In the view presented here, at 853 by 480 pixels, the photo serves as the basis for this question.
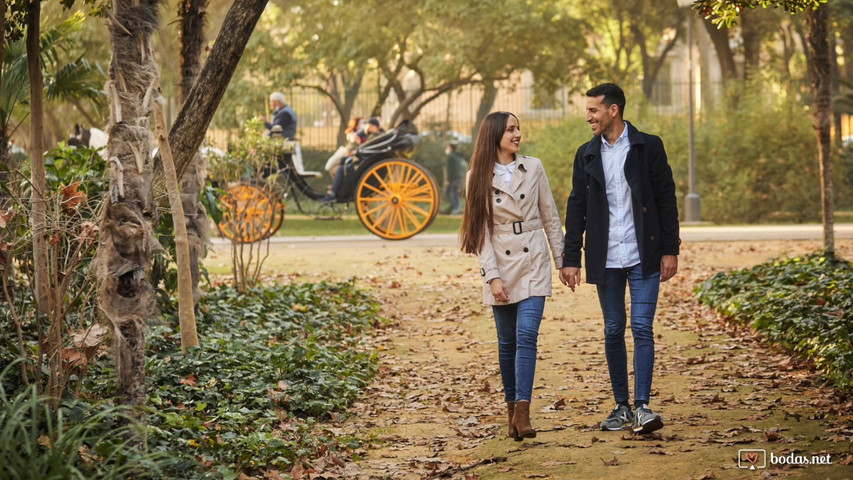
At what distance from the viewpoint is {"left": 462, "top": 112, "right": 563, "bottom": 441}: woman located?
598 centimetres

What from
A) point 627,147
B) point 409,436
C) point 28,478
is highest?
point 627,147

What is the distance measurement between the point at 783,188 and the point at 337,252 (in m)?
9.73

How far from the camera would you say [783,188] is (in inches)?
833

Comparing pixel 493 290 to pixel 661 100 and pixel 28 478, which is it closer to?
pixel 28 478

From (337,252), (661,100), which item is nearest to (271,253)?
(337,252)

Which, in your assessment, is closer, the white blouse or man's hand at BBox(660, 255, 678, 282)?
man's hand at BBox(660, 255, 678, 282)

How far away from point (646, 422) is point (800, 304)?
3.44 m

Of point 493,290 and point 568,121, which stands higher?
point 568,121

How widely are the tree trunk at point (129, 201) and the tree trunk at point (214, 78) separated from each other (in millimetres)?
1535

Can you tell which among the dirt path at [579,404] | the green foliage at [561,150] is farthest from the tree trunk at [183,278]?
the green foliage at [561,150]

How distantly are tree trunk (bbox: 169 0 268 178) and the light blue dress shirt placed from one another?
2.24 m

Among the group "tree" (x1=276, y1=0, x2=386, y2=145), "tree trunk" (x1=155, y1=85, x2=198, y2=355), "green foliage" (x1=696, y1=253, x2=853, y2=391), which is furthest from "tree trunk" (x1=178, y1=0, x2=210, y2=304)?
"tree" (x1=276, y1=0, x2=386, y2=145)

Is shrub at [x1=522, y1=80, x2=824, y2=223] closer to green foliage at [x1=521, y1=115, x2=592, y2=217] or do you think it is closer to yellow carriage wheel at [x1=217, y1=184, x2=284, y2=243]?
green foliage at [x1=521, y1=115, x2=592, y2=217]

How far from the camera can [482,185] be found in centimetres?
604
